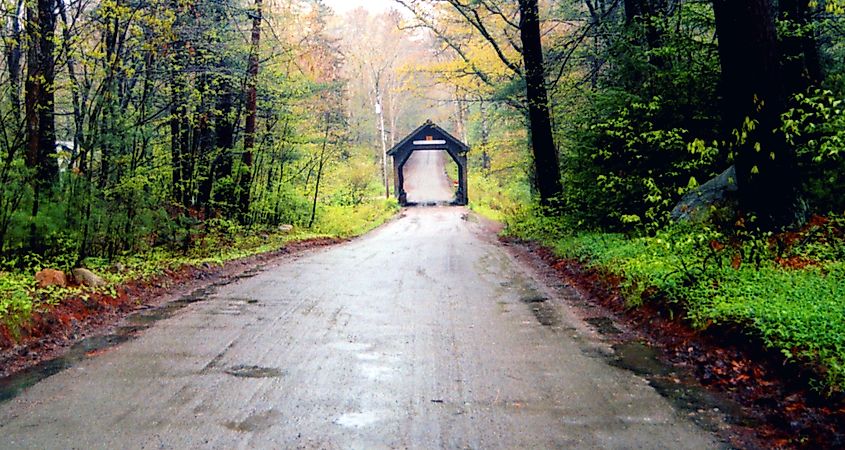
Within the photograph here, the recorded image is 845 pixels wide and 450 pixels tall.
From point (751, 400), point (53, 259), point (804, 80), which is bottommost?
point (751, 400)

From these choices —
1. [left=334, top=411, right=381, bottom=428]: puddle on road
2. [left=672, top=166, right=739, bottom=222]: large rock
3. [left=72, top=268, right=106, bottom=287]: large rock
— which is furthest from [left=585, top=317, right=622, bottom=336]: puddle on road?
[left=72, top=268, right=106, bottom=287]: large rock

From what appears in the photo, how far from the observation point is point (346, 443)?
3.79 meters

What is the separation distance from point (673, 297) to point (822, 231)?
99.7 inches

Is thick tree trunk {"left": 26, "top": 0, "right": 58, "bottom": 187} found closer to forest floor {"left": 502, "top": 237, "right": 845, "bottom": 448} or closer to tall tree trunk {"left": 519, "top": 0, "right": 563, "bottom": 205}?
forest floor {"left": 502, "top": 237, "right": 845, "bottom": 448}

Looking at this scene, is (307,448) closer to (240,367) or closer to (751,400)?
(240,367)

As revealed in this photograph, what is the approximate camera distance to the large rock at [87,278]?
331 inches

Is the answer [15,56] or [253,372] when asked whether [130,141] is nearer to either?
[15,56]

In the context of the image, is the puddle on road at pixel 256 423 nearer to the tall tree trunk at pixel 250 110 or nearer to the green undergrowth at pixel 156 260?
the green undergrowth at pixel 156 260

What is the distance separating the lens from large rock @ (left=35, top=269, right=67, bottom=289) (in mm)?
8041

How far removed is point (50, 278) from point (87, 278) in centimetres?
45

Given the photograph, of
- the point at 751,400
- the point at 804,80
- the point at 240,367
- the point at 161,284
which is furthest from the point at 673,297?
the point at 161,284

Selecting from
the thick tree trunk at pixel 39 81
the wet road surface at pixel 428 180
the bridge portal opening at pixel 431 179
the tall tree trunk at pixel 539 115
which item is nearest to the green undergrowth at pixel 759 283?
the tall tree trunk at pixel 539 115

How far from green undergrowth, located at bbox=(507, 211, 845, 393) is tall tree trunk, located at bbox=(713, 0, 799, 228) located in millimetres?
505

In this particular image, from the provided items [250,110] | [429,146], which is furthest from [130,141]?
[429,146]
